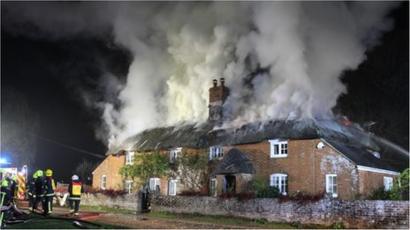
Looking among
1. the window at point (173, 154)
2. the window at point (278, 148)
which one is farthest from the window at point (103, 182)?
the window at point (278, 148)

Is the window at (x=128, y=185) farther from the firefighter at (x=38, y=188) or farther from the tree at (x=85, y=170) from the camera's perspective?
the firefighter at (x=38, y=188)

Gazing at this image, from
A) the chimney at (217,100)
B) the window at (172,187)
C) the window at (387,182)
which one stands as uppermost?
the chimney at (217,100)

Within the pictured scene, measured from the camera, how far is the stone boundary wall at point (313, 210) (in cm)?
2225

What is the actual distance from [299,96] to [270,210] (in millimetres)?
12353

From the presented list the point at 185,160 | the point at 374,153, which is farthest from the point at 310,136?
the point at 185,160

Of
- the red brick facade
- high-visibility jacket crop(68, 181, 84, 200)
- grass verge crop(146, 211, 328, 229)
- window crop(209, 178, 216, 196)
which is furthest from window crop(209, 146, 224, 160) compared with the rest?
high-visibility jacket crop(68, 181, 84, 200)

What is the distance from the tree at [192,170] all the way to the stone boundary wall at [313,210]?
313 inches

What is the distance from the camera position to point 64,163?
45.6 meters

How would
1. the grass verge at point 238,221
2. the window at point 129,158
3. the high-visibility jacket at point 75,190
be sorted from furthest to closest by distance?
the window at point 129,158 < the grass verge at point 238,221 < the high-visibility jacket at point 75,190

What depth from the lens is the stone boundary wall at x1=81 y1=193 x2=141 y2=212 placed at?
107ft

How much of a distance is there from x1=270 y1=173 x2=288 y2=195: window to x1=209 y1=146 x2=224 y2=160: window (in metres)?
4.96

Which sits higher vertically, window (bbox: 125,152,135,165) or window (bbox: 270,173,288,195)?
window (bbox: 125,152,135,165)

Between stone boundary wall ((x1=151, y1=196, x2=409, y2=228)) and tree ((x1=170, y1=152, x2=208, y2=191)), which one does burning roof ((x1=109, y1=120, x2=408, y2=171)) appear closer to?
tree ((x1=170, y1=152, x2=208, y2=191))

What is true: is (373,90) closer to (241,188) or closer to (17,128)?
(241,188)
